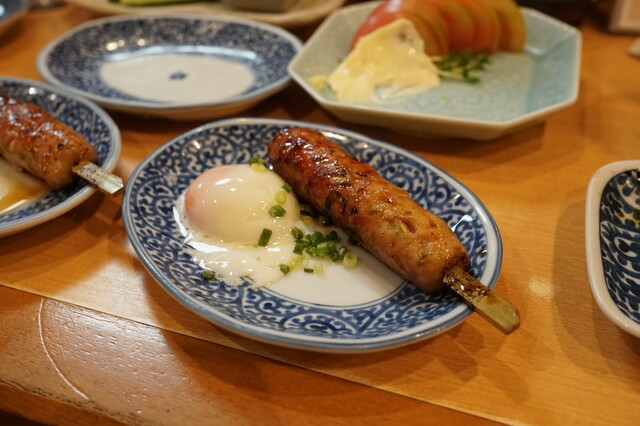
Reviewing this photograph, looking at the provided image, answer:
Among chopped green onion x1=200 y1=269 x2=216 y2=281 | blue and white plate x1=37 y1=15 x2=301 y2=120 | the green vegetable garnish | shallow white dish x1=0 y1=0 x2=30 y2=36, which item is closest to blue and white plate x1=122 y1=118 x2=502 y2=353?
chopped green onion x1=200 y1=269 x2=216 y2=281

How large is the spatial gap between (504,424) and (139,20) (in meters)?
3.25

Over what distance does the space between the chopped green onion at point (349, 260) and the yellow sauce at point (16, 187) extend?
4.12 feet

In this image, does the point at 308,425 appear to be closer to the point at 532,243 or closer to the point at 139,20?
the point at 532,243

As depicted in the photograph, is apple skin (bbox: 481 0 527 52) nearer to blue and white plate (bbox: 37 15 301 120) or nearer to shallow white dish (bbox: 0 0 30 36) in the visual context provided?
blue and white plate (bbox: 37 15 301 120)

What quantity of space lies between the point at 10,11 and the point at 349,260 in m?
3.38

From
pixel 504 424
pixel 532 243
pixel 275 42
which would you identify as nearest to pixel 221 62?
pixel 275 42

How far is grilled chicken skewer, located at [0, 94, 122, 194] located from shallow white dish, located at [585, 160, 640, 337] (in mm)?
1602

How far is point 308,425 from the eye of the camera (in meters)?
1.26

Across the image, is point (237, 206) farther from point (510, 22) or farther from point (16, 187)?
point (510, 22)

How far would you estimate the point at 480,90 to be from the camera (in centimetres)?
270

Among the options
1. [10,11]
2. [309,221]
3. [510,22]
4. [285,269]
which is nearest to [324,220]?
[309,221]

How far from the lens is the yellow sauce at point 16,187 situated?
1890 millimetres

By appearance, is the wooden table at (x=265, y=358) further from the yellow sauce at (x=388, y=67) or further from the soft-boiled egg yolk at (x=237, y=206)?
the yellow sauce at (x=388, y=67)

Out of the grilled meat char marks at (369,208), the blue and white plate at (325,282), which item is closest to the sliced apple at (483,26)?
the blue and white plate at (325,282)
